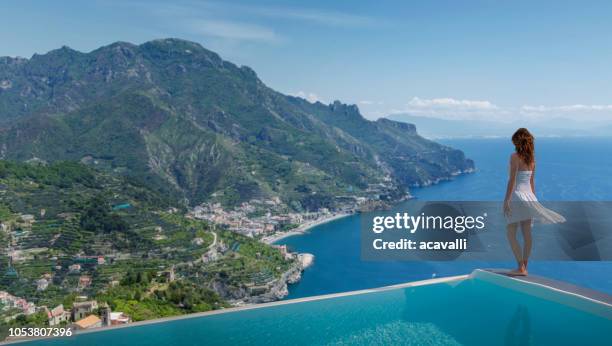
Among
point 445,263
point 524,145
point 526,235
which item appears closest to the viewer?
point 524,145

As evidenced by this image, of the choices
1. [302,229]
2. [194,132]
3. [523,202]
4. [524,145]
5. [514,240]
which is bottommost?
[302,229]

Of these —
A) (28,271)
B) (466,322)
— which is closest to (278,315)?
(466,322)

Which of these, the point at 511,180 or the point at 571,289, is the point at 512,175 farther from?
the point at 571,289

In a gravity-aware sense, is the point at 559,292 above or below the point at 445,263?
above

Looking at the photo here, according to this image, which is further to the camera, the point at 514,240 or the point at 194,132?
the point at 194,132

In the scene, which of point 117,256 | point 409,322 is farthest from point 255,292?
point 409,322

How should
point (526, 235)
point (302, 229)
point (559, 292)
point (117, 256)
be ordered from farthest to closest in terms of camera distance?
point (302, 229), point (117, 256), point (559, 292), point (526, 235)

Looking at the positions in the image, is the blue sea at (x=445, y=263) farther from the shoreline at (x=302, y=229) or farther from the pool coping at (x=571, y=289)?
the pool coping at (x=571, y=289)
